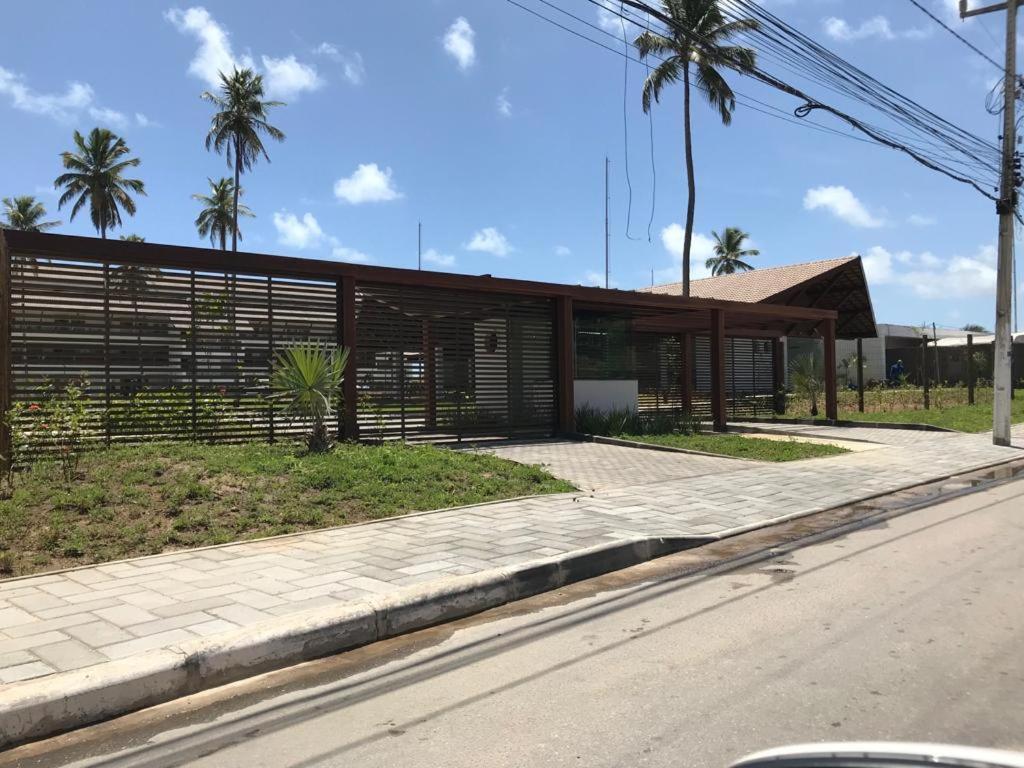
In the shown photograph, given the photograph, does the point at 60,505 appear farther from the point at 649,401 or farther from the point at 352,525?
the point at 649,401

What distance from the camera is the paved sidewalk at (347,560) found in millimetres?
4879

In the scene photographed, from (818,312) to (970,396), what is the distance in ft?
32.3

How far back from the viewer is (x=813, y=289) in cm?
3431

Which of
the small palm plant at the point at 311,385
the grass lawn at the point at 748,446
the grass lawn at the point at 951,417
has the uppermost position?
the small palm plant at the point at 311,385

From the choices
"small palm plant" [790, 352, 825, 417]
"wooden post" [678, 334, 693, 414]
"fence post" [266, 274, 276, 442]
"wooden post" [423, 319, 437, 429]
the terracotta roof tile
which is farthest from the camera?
the terracotta roof tile

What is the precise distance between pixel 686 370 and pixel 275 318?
14.1m

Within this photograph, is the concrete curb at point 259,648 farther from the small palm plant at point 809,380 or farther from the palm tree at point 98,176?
the palm tree at point 98,176

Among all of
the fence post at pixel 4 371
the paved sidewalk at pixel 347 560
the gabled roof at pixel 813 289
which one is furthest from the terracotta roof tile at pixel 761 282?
the fence post at pixel 4 371

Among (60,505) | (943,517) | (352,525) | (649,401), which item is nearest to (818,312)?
(649,401)

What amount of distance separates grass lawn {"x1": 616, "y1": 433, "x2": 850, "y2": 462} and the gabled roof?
14.1 m

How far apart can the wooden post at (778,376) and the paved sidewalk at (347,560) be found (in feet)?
52.0

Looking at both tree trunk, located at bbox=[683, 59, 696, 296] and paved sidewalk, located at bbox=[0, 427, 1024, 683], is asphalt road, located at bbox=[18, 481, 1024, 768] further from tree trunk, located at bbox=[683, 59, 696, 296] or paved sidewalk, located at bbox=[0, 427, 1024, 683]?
tree trunk, located at bbox=[683, 59, 696, 296]

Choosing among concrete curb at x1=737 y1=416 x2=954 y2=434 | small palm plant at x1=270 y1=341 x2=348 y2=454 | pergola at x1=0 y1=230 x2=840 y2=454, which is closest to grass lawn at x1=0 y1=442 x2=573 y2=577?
small palm plant at x1=270 y1=341 x2=348 y2=454

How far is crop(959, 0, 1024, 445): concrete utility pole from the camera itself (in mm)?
17734
